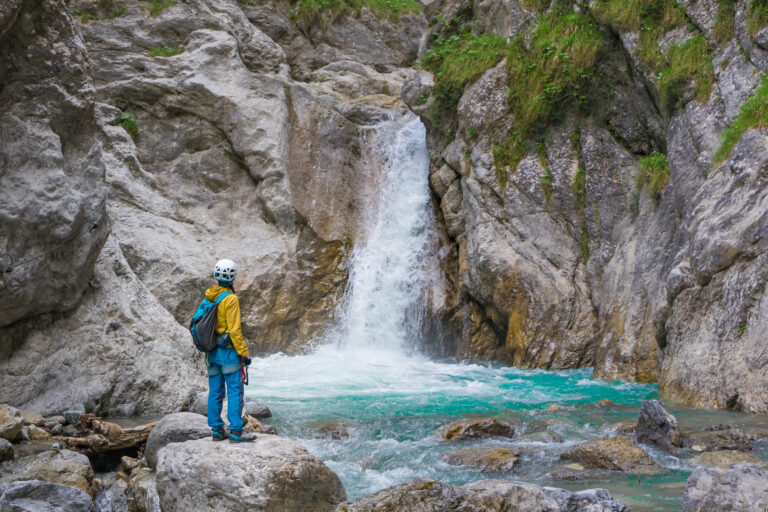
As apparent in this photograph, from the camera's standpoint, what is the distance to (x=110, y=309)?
1005 cm

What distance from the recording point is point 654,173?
12.9 meters

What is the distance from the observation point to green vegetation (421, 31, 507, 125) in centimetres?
1648

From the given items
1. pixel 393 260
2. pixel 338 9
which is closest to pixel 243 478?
pixel 393 260

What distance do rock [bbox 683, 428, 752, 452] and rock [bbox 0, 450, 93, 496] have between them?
247 inches

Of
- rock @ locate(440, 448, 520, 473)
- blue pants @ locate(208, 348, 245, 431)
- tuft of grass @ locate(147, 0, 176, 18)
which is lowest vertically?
rock @ locate(440, 448, 520, 473)

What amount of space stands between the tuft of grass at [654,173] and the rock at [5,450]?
1201 centimetres

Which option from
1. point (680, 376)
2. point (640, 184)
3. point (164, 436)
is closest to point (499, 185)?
point (640, 184)

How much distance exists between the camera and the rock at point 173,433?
6516mm

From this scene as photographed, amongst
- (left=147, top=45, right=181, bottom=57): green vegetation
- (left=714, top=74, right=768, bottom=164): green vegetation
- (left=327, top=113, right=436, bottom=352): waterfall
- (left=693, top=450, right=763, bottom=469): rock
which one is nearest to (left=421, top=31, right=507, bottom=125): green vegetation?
(left=327, top=113, right=436, bottom=352): waterfall

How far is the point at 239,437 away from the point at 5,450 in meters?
2.70

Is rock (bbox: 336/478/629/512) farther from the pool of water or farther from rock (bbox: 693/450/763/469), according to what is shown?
rock (bbox: 693/450/763/469)

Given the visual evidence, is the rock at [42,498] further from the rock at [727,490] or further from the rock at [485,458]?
the rock at [727,490]

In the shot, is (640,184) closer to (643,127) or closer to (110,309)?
(643,127)

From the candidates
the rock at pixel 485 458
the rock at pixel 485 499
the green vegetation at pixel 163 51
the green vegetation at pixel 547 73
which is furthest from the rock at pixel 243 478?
the green vegetation at pixel 163 51
